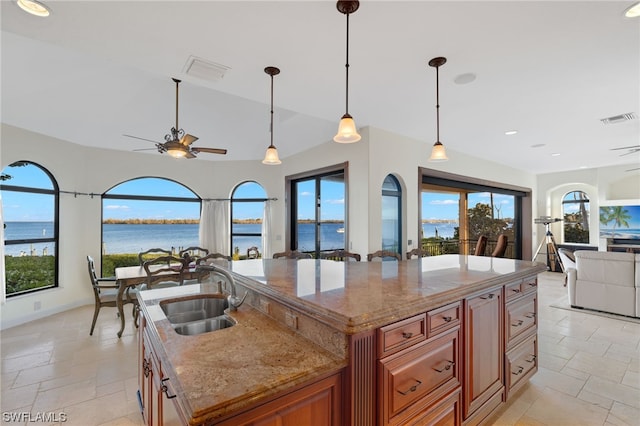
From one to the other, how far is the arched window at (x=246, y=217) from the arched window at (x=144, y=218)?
86 cm

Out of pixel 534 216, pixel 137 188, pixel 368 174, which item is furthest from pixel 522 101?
pixel 137 188

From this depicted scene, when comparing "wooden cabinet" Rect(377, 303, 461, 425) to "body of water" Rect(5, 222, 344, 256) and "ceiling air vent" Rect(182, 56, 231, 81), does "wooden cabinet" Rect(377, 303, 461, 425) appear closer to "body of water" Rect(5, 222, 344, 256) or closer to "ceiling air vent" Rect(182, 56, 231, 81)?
"ceiling air vent" Rect(182, 56, 231, 81)

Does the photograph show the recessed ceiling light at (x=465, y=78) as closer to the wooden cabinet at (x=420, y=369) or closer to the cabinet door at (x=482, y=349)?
the cabinet door at (x=482, y=349)

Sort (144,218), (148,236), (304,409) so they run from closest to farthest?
(304,409) < (144,218) < (148,236)

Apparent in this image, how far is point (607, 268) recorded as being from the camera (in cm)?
461

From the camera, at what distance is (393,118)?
3953 millimetres

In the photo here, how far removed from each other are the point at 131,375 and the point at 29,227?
365 cm

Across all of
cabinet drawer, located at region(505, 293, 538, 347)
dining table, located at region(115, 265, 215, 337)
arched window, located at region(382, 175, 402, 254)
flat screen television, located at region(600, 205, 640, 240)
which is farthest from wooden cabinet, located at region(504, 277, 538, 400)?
flat screen television, located at region(600, 205, 640, 240)

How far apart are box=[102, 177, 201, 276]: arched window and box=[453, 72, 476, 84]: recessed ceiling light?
567cm

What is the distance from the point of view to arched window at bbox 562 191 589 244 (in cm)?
827

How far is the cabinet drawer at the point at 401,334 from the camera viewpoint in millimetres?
1354

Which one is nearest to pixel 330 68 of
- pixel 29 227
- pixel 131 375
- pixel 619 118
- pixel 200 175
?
pixel 131 375

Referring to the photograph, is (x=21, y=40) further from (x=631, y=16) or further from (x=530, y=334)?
(x=530, y=334)

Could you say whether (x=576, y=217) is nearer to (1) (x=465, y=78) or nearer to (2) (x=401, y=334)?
(1) (x=465, y=78)
